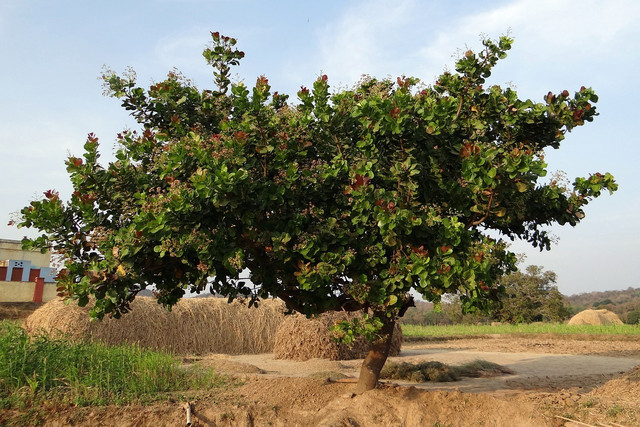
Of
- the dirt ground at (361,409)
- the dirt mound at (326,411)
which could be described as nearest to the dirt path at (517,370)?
the dirt ground at (361,409)

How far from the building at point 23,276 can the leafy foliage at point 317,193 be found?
17.3 m

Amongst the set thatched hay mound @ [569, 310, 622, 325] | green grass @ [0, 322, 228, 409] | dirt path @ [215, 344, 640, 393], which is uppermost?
thatched hay mound @ [569, 310, 622, 325]

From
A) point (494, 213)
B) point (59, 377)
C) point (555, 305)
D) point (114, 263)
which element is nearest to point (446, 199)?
point (494, 213)

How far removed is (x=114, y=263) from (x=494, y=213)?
428cm

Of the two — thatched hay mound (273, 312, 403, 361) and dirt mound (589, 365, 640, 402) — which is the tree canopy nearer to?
dirt mound (589, 365, 640, 402)

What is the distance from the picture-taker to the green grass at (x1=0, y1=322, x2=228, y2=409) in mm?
6754

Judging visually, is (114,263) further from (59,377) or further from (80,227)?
(59,377)

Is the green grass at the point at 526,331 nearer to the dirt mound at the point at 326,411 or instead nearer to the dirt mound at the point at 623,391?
the dirt mound at the point at 623,391

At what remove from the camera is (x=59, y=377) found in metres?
7.24

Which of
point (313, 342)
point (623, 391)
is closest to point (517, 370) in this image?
point (623, 391)

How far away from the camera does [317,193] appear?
614 cm

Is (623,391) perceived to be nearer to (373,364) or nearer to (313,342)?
(373,364)

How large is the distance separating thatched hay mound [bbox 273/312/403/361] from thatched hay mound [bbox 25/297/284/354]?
9.64ft

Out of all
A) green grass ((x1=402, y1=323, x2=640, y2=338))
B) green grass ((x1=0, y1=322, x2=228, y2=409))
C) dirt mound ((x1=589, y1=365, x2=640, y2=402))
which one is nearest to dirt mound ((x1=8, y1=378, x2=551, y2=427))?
green grass ((x1=0, y1=322, x2=228, y2=409))
